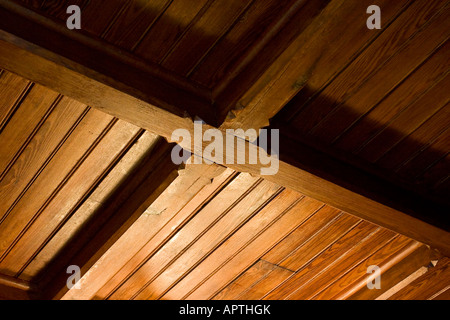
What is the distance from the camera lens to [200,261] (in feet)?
9.67

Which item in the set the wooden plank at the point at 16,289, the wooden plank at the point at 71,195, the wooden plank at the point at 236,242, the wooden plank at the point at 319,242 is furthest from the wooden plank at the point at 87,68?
the wooden plank at the point at 16,289

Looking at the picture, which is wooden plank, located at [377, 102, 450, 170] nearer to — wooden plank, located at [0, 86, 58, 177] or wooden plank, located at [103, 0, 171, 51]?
wooden plank, located at [103, 0, 171, 51]

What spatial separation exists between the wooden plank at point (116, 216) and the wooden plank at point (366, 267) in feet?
4.96

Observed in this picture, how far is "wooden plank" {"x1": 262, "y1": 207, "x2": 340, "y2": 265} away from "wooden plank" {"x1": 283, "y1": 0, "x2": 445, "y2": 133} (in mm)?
668

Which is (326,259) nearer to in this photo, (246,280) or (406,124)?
(246,280)

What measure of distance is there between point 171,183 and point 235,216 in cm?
54

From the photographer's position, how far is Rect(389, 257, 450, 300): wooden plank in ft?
10.3

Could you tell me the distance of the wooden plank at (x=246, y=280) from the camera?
119 inches

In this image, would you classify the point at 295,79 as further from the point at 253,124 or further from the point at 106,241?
the point at 106,241

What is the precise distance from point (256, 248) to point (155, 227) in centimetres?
66

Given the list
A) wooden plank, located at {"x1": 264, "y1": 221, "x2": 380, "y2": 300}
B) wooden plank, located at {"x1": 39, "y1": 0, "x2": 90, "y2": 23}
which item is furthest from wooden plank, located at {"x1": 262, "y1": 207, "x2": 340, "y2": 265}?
wooden plank, located at {"x1": 39, "y1": 0, "x2": 90, "y2": 23}

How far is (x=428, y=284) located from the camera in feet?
10.8

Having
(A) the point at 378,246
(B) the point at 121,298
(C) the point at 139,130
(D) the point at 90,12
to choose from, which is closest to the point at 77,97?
(D) the point at 90,12

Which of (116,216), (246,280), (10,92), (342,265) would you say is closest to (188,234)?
(116,216)
